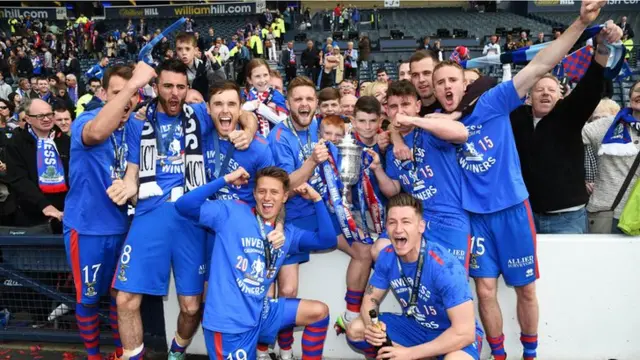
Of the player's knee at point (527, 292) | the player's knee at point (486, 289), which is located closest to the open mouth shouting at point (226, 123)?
the player's knee at point (486, 289)

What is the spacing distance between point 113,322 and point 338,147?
2288mm

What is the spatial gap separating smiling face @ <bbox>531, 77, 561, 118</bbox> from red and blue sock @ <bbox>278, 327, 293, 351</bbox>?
2.50 m

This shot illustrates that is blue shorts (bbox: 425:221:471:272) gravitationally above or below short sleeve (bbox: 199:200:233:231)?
below

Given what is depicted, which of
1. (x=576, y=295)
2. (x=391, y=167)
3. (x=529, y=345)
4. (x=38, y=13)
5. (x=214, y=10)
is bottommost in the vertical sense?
(x=529, y=345)

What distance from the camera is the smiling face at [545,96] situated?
13.6 feet

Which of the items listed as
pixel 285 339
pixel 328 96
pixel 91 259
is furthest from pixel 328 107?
pixel 91 259

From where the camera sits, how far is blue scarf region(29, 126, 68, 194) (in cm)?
490

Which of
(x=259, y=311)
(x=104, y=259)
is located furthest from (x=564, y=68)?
(x=104, y=259)

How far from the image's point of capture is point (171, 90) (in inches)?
157

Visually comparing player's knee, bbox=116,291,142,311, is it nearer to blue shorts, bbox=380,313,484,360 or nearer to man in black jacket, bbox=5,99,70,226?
man in black jacket, bbox=5,99,70,226

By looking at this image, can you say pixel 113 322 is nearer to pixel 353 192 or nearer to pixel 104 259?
pixel 104 259

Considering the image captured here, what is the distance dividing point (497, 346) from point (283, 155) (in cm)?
211

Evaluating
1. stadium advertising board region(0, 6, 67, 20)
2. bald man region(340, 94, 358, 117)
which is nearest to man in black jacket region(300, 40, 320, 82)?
bald man region(340, 94, 358, 117)

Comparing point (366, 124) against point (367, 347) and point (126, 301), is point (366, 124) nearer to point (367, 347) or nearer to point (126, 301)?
point (367, 347)
